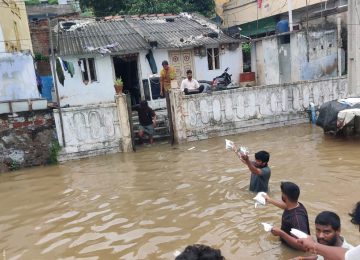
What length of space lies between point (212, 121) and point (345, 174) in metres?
5.30

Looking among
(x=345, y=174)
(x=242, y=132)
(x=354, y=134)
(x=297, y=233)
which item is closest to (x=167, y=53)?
(x=242, y=132)

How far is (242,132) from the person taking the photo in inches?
502

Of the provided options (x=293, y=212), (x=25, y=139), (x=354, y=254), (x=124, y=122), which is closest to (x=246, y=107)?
(x=124, y=122)

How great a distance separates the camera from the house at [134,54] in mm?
16844

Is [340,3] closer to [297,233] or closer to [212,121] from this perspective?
[212,121]

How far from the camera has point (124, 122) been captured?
11430 mm

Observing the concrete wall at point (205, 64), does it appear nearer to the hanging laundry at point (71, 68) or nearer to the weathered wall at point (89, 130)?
the hanging laundry at point (71, 68)

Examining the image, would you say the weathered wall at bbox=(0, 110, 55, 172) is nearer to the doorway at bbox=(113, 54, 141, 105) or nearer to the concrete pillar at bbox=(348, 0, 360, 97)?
the doorway at bbox=(113, 54, 141, 105)

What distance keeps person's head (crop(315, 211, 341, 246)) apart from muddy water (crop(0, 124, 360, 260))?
64.4 inches

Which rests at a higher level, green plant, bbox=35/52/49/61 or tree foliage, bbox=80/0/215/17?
tree foliage, bbox=80/0/215/17

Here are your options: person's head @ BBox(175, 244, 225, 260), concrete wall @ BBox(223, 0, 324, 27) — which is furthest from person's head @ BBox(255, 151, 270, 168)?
concrete wall @ BBox(223, 0, 324, 27)

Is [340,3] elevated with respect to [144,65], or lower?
elevated

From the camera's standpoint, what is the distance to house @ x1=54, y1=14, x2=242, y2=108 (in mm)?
16844

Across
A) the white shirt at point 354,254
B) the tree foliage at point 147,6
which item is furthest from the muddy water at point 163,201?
the tree foliage at point 147,6
